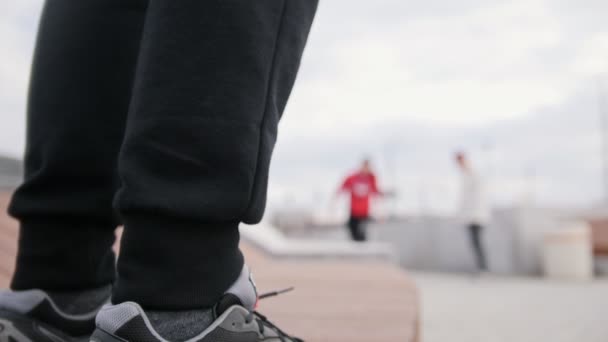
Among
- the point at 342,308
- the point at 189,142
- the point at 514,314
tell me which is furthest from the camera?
the point at 514,314

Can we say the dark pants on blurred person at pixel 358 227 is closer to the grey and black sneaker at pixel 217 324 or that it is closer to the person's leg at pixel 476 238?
the person's leg at pixel 476 238

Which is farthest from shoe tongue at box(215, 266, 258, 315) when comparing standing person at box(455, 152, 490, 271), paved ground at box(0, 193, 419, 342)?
standing person at box(455, 152, 490, 271)

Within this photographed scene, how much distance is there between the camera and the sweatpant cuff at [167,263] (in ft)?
1.82

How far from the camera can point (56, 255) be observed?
2.33ft

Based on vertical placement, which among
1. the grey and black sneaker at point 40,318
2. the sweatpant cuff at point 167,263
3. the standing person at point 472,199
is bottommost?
the standing person at point 472,199

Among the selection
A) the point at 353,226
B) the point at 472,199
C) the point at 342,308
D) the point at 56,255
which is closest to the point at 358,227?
the point at 353,226

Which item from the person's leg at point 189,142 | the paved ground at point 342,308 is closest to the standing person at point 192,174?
the person's leg at point 189,142

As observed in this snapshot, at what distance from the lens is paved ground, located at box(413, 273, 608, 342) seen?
227 centimetres

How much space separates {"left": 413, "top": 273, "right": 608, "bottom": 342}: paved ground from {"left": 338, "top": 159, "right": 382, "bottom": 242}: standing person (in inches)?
56.3

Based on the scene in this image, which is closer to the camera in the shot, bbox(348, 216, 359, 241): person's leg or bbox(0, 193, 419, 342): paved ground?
bbox(0, 193, 419, 342): paved ground

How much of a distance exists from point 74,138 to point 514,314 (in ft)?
10.7

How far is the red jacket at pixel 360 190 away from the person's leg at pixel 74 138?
5913 mm

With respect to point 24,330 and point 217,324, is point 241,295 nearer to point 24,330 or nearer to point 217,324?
point 217,324

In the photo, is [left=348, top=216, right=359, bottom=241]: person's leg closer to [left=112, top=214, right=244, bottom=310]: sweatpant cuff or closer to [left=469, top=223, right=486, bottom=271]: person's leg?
[left=469, top=223, right=486, bottom=271]: person's leg
